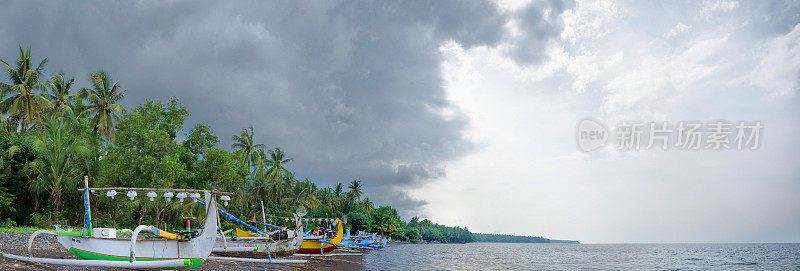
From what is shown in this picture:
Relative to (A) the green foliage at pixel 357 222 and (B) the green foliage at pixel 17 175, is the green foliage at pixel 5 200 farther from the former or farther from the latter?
(A) the green foliage at pixel 357 222

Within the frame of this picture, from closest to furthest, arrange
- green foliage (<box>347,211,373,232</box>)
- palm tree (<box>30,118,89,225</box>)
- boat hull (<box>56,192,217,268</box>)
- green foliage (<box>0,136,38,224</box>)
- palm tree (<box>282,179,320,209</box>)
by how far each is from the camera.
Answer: boat hull (<box>56,192,217,268</box>)
green foliage (<box>0,136,38,224</box>)
palm tree (<box>30,118,89,225</box>)
palm tree (<box>282,179,320,209</box>)
green foliage (<box>347,211,373,232</box>)

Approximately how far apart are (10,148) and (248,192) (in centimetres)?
3774

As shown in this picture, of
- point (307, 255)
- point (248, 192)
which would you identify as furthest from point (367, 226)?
point (307, 255)

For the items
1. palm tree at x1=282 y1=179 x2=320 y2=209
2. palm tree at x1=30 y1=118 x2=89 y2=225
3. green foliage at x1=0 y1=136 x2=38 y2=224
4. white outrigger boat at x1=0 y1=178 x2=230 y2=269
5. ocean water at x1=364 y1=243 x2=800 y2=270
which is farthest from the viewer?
palm tree at x1=282 y1=179 x2=320 y2=209

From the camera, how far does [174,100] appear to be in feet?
129

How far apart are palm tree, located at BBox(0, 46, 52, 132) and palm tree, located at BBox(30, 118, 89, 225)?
8.27ft

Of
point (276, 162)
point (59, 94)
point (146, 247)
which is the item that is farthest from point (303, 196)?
point (146, 247)

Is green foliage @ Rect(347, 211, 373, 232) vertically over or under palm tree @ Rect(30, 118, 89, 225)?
under

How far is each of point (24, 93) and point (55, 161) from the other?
7014 mm

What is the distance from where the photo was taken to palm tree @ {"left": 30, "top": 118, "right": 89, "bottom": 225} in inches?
1342

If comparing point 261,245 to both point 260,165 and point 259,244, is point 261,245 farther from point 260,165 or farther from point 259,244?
point 260,165

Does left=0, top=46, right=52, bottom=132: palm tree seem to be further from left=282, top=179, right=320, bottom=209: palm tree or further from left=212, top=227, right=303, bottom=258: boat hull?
left=282, top=179, right=320, bottom=209: palm tree

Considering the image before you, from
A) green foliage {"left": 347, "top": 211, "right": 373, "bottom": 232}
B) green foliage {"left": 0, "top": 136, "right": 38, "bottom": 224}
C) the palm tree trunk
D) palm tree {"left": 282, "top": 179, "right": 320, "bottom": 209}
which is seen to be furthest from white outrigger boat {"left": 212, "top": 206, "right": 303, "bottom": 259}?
green foliage {"left": 347, "top": 211, "right": 373, "bottom": 232}

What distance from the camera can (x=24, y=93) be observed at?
118 feet
